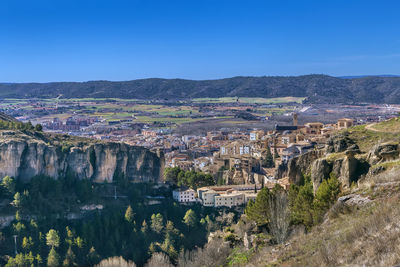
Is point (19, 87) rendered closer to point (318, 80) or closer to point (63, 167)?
point (318, 80)

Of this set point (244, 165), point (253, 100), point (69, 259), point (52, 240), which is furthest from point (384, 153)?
point (253, 100)

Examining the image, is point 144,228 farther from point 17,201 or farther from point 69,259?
point 17,201

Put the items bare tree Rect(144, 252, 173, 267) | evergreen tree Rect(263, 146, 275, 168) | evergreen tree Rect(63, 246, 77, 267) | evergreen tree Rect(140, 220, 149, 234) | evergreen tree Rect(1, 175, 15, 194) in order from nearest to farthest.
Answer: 1. bare tree Rect(144, 252, 173, 267)
2. evergreen tree Rect(63, 246, 77, 267)
3. evergreen tree Rect(140, 220, 149, 234)
4. evergreen tree Rect(1, 175, 15, 194)
5. evergreen tree Rect(263, 146, 275, 168)

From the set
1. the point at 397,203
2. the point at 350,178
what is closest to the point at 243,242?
the point at 350,178

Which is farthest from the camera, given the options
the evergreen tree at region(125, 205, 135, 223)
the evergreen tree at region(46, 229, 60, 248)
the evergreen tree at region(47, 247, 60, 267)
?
the evergreen tree at region(125, 205, 135, 223)

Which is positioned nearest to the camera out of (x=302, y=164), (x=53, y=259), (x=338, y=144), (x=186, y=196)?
(x=338, y=144)

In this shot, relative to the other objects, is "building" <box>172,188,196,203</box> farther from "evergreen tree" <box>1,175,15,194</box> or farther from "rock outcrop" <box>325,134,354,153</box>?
"rock outcrop" <box>325,134,354,153</box>

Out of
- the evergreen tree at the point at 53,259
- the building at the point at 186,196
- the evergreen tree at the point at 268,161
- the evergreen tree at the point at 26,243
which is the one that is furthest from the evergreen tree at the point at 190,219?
the evergreen tree at the point at 268,161

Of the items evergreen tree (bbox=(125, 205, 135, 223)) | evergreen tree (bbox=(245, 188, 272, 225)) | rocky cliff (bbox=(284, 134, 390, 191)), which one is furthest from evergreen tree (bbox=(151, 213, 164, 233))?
rocky cliff (bbox=(284, 134, 390, 191))
